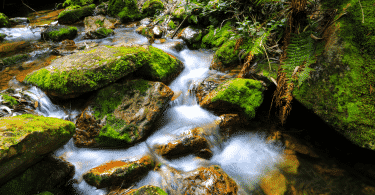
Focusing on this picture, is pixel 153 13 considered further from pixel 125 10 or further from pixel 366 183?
pixel 366 183

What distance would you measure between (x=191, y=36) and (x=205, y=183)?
4956 millimetres

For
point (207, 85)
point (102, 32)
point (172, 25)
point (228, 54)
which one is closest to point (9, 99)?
point (207, 85)

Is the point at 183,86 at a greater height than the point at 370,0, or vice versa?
the point at 370,0

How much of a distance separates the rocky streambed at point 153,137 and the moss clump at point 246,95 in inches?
0.8

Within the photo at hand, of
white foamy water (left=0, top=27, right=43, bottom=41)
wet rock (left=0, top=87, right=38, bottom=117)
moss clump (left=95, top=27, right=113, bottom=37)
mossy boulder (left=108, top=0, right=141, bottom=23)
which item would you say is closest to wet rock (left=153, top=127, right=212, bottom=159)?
wet rock (left=0, top=87, right=38, bottom=117)

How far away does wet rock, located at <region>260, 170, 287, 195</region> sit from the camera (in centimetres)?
251

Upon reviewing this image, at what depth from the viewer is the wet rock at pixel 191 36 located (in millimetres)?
6033

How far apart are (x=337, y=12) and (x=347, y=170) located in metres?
2.55

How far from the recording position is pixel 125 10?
31.8 feet

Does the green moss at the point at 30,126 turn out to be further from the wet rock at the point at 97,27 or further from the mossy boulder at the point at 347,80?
the wet rock at the point at 97,27

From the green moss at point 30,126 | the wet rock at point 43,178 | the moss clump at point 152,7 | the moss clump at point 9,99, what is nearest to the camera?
the green moss at point 30,126

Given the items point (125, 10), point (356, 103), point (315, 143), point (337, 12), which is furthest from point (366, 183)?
point (125, 10)

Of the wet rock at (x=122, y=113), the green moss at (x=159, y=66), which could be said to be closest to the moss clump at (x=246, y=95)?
the wet rock at (x=122, y=113)

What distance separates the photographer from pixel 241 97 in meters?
3.40
